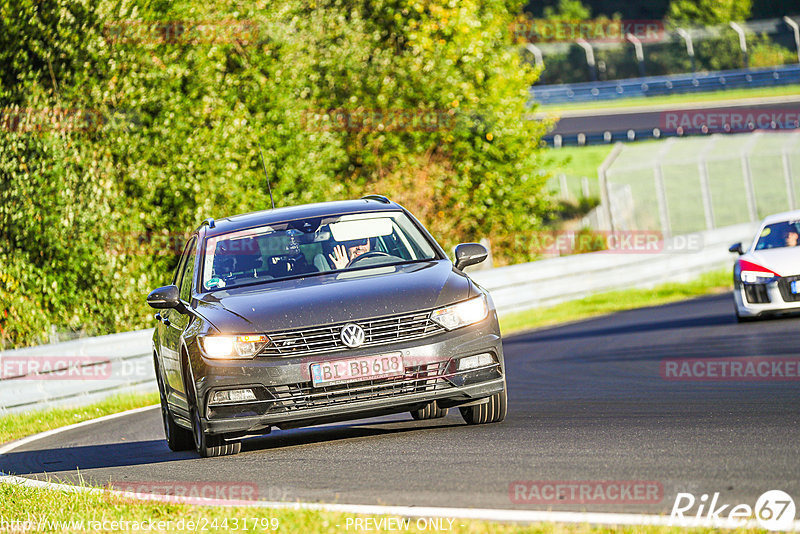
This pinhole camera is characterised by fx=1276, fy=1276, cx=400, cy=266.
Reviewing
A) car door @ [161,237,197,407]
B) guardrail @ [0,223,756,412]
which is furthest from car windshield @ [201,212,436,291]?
guardrail @ [0,223,756,412]

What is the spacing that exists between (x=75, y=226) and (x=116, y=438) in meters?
8.67

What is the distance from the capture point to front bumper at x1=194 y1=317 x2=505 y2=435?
7.67m

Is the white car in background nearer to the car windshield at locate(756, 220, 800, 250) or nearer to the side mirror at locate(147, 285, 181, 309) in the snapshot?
the car windshield at locate(756, 220, 800, 250)

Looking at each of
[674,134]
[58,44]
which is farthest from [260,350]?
[674,134]

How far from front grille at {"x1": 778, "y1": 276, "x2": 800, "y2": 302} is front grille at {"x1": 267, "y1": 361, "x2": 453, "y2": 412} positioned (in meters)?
8.67

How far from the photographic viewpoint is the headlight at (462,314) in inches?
310

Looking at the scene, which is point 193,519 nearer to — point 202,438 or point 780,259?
point 202,438

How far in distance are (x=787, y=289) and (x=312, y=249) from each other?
8.28 meters

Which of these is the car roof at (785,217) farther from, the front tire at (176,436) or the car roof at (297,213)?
the front tire at (176,436)

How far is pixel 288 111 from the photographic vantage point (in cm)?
2336

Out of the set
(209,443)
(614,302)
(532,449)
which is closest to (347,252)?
(209,443)

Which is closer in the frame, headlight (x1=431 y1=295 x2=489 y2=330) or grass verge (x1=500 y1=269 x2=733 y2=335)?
headlight (x1=431 y1=295 x2=489 y2=330)

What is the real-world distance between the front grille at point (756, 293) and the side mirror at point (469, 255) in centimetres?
747

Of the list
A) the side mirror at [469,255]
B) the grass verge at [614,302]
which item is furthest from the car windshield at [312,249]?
the grass verge at [614,302]
